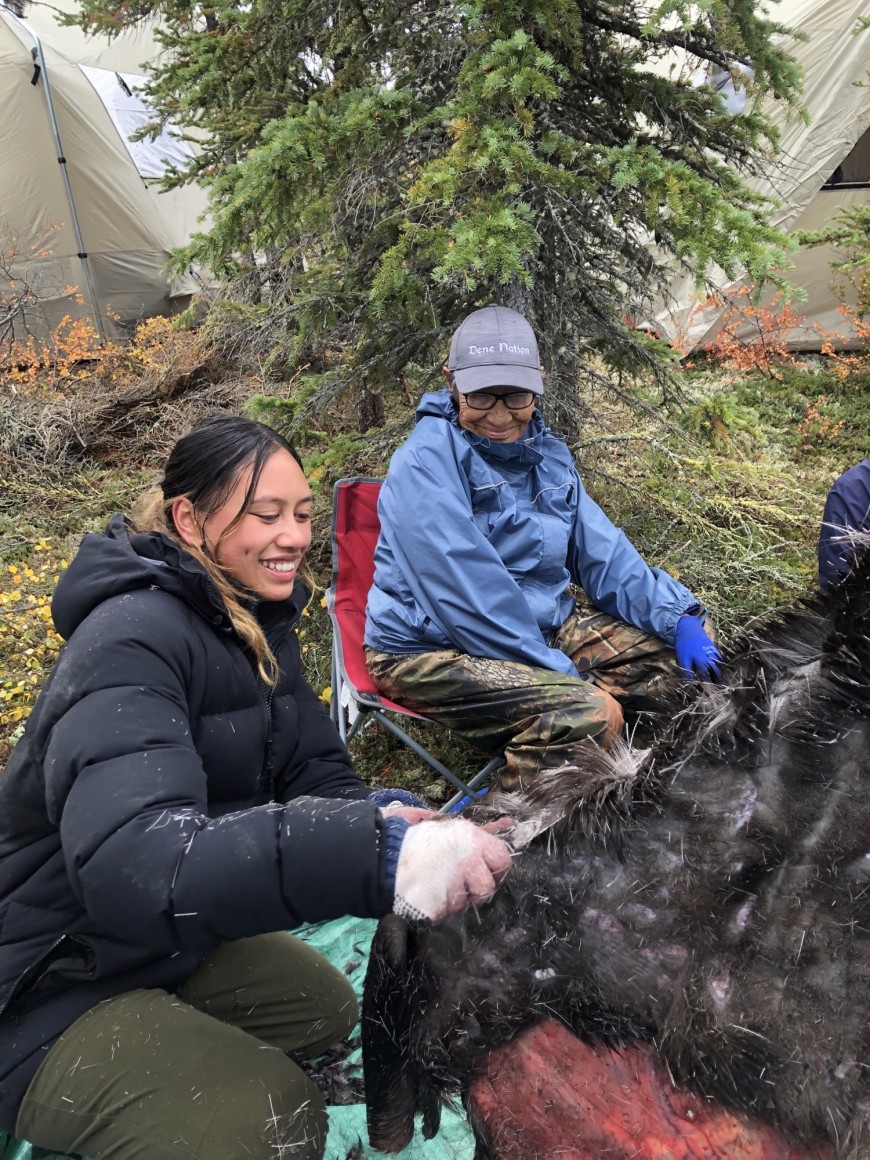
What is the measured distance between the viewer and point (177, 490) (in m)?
1.86

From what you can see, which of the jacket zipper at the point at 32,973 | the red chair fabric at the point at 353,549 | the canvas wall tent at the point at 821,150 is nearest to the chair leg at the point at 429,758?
the red chair fabric at the point at 353,549

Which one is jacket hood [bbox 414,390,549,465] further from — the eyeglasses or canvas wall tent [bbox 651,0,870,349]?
canvas wall tent [bbox 651,0,870,349]

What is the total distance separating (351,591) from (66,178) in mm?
8679

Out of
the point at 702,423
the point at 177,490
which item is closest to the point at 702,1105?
the point at 177,490

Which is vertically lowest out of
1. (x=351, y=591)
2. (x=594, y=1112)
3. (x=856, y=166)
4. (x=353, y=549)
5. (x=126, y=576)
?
(x=594, y=1112)

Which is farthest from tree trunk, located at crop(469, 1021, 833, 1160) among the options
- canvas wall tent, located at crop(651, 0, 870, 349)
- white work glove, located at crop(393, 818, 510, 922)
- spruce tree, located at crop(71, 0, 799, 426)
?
canvas wall tent, located at crop(651, 0, 870, 349)

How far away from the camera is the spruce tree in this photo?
3.33 meters

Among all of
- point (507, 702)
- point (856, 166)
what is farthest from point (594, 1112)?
point (856, 166)

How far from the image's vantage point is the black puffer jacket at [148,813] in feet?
4.05

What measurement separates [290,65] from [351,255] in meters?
1.04

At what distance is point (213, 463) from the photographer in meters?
1.81

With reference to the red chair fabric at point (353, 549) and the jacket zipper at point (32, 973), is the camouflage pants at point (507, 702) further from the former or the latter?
the jacket zipper at point (32, 973)

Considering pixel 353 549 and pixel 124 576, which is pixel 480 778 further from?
pixel 124 576

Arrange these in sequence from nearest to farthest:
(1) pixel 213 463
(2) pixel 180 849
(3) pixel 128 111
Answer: (2) pixel 180 849 < (1) pixel 213 463 < (3) pixel 128 111
